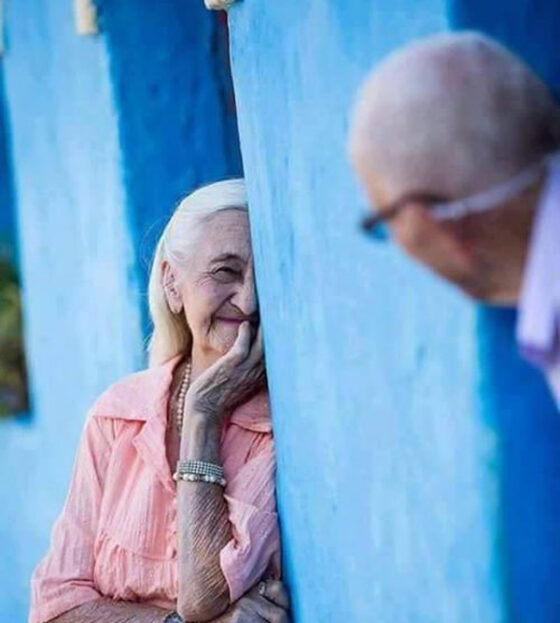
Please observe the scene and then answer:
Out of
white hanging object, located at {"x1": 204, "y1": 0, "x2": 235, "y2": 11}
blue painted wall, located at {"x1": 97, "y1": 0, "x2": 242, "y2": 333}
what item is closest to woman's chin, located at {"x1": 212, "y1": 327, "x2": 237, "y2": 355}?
white hanging object, located at {"x1": 204, "y1": 0, "x2": 235, "y2": 11}

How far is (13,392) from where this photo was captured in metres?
5.23

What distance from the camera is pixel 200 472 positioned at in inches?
119

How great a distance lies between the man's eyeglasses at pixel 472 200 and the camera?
1.66 metres

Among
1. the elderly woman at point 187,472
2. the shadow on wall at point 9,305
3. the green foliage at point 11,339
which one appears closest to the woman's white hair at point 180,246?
the elderly woman at point 187,472

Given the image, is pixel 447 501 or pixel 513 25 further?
pixel 447 501

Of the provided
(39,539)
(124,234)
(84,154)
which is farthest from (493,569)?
(39,539)

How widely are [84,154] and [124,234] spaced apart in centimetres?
31

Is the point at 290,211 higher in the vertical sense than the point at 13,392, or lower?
higher

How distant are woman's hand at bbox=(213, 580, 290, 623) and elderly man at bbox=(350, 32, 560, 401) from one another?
1.38m

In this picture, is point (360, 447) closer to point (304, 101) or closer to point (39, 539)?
point (304, 101)

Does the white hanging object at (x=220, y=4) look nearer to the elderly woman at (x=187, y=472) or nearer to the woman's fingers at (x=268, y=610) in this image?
the elderly woman at (x=187, y=472)

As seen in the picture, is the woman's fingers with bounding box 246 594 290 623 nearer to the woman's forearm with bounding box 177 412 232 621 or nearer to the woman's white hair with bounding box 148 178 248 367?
the woman's forearm with bounding box 177 412 232 621

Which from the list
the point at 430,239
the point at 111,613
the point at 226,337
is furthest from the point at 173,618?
the point at 430,239

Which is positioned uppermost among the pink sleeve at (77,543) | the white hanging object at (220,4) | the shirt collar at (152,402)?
the white hanging object at (220,4)
